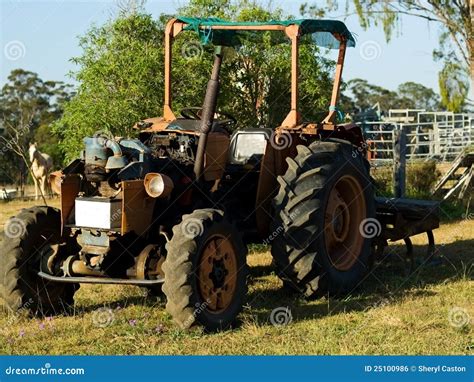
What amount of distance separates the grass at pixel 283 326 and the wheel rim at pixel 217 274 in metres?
0.26

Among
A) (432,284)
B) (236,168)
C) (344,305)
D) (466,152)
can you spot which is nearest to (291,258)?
(344,305)

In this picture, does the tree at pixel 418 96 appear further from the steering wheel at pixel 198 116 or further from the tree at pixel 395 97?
the steering wheel at pixel 198 116

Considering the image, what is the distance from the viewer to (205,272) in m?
5.73

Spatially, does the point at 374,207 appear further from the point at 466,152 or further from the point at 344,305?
the point at 466,152

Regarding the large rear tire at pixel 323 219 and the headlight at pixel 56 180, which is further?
the large rear tire at pixel 323 219

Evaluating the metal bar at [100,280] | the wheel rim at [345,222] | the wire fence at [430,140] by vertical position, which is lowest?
the metal bar at [100,280]

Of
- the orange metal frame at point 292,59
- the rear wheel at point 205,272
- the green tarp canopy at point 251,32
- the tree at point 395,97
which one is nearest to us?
the rear wheel at point 205,272

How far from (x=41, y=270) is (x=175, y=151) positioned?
5.23 feet

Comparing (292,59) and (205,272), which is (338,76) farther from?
(205,272)

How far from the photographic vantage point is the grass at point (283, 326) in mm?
5320

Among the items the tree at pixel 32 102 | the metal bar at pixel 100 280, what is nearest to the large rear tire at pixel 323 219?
the metal bar at pixel 100 280

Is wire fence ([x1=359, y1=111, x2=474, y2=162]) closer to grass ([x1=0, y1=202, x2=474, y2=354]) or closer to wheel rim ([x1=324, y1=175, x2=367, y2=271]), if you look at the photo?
wheel rim ([x1=324, y1=175, x2=367, y2=271])

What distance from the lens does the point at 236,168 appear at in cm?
734

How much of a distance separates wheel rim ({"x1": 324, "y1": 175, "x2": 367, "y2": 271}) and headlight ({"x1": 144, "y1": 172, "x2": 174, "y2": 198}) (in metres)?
2.04
